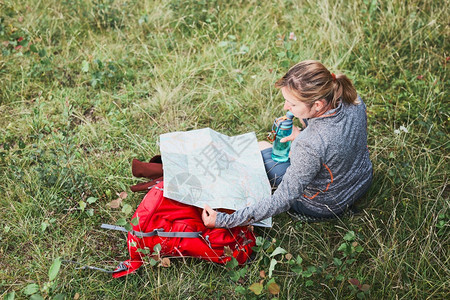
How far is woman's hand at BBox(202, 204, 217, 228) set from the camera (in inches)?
82.4

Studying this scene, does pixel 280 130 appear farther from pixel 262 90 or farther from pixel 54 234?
pixel 54 234

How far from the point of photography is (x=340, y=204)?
7.56 feet

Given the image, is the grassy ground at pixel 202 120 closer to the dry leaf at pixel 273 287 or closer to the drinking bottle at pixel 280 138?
the dry leaf at pixel 273 287

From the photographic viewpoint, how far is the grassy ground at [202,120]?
82.1 inches

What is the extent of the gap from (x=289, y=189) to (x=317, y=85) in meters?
0.55

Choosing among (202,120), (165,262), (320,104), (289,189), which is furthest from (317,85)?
(202,120)

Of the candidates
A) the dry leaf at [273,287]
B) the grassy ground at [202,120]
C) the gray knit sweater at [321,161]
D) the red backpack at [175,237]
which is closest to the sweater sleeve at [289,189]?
the gray knit sweater at [321,161]

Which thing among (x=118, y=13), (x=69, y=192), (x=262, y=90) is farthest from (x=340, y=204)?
(x=118, y=13)

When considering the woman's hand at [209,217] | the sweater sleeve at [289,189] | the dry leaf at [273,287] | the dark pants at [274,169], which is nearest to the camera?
the dry leaf at [273,287]

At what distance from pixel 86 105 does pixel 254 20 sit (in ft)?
6.10

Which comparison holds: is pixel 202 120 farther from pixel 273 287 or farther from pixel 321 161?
pixel 273 287

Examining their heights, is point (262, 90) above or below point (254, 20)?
below

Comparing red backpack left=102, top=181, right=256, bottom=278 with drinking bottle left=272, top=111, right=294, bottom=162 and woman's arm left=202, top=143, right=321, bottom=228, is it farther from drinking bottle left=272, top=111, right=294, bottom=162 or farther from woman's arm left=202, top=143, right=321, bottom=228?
drinking bottle left=272, top=111, right=294, bottom=162

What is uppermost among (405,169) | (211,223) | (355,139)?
(355,139)
